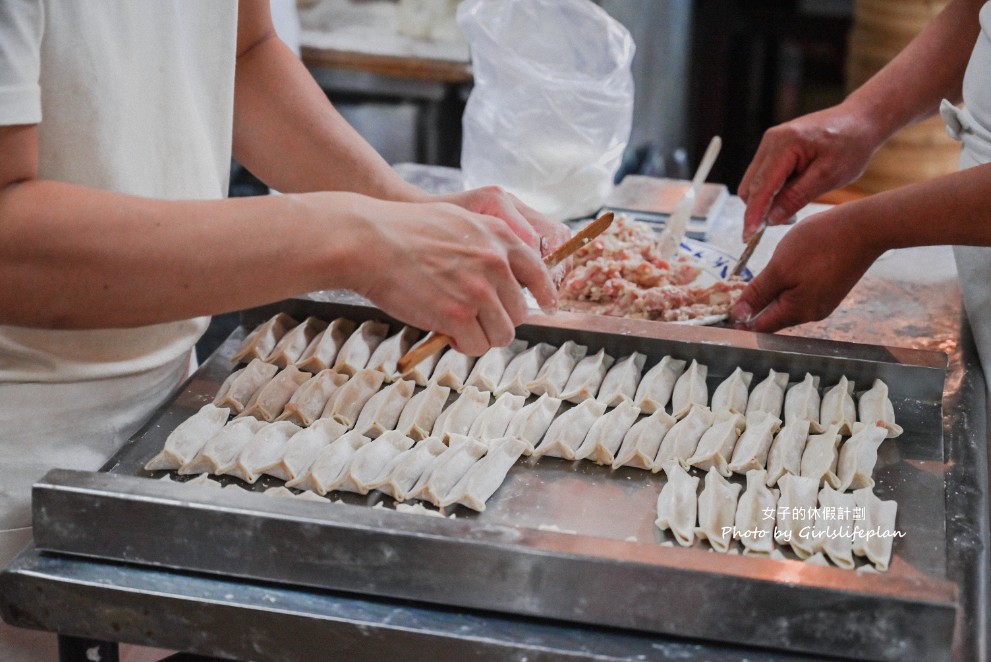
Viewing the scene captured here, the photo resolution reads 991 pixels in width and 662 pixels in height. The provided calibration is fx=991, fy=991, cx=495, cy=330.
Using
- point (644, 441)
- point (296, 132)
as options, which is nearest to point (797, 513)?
point (644, 441)

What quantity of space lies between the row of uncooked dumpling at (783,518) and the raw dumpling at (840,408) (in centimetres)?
19

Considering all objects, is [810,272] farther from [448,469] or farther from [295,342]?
[295,342]

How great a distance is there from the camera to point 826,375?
1.85 meters

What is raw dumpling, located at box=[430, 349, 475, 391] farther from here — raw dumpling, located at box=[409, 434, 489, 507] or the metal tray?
the metal tray

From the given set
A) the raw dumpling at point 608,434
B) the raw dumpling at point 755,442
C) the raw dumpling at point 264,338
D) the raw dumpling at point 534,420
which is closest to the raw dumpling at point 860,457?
the raw dumpling at point 755,442

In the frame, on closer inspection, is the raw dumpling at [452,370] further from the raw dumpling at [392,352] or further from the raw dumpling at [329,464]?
the raw dumpling at [329,464]

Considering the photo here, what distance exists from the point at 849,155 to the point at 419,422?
49.1 inches

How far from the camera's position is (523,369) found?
1.87m

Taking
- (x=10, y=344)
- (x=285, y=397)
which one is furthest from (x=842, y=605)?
(x=10, y=344)

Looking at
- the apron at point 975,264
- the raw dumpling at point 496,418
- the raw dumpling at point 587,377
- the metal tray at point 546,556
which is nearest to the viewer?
the metal tray at point 546,556

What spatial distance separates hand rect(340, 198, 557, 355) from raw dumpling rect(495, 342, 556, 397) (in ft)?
1.26

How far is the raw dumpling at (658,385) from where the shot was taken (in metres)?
1.77

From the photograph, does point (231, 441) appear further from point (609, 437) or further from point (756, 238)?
point (756, 238)

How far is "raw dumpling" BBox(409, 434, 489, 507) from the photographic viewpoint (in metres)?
1.50
